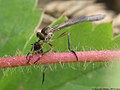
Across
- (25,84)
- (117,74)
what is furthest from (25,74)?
(117,74)

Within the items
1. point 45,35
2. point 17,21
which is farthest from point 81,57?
point 17,21

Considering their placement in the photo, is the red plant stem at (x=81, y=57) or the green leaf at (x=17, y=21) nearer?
the red plant stem at (x=81, y=57)

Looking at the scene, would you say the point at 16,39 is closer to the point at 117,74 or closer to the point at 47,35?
→ the point at 47,35

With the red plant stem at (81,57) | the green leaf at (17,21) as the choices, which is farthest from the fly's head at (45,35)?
the green leaf at (17,21)

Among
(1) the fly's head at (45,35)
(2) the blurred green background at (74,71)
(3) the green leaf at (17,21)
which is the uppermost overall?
(3) the green leaf at (17,21)

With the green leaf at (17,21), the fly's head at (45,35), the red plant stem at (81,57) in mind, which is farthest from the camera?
the green leaf at (17,21)

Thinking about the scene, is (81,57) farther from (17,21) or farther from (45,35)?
(17,21)

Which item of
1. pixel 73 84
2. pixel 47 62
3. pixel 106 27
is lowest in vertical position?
pixel 73 84

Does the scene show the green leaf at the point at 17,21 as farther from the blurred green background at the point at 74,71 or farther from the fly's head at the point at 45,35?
the fly's head at the point at 45,35

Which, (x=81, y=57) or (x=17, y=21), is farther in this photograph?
(x=17, y=21)

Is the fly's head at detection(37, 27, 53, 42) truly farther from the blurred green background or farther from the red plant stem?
the red plant stem

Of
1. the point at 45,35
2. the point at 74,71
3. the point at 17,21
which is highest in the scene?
the point at 17,21
